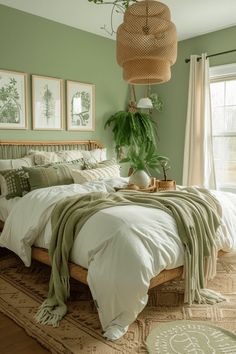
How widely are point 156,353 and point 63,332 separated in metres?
0.56

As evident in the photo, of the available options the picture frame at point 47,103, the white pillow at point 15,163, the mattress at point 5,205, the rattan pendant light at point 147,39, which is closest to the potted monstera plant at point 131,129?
the picture frame at point 47,103

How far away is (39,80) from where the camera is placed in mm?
3889

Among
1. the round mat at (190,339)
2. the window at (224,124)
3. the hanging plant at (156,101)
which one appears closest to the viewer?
the round mat at (190,339)

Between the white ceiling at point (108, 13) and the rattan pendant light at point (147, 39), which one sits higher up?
the white ceiling at point (108, 13)

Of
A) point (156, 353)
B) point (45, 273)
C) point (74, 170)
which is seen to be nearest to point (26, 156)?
point (74, 170)

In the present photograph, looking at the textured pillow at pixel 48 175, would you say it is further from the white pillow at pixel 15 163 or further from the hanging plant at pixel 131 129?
the hanging plant at pixel 131 129

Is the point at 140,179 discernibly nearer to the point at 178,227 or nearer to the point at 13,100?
the point at 178,227

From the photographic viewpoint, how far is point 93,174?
3301 millimetres

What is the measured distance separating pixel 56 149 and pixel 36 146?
284mm

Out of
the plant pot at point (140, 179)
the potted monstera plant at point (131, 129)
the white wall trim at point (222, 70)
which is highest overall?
the white wall trim at point (222, 70)

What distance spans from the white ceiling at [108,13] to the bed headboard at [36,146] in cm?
149

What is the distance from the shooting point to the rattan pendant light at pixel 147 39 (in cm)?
222

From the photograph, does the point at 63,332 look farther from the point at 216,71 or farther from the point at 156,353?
the point at 216,71

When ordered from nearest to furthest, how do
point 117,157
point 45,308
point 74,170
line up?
point 45,308, point 74,170, point 117,157
